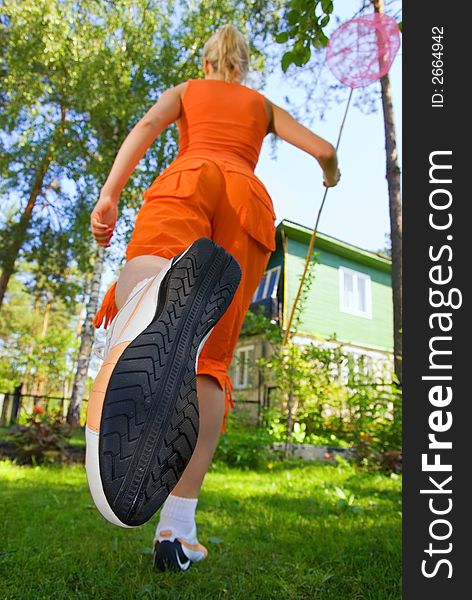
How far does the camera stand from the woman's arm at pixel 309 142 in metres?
1.81

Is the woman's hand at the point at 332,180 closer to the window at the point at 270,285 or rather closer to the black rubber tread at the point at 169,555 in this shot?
the black rubber tread at the point at 169,555

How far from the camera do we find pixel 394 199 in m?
7.13

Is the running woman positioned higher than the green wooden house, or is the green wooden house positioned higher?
the green wooden house

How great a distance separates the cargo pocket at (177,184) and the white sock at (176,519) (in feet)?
3.05

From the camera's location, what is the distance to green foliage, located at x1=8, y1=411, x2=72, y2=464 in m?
4.98

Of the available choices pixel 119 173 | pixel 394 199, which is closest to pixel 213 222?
pixel 119 173

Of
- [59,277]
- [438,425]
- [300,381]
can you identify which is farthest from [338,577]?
[59,277]

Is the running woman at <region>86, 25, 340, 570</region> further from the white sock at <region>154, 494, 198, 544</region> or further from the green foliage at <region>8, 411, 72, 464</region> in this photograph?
the green foliage at <region>8, 411, 72, 464</region>

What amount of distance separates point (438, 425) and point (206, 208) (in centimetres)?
94

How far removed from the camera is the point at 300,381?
8.03 metres

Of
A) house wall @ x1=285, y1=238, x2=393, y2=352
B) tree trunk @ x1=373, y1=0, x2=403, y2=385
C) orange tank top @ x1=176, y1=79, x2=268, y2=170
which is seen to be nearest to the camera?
orange tank top @ x1=176, y1=79, x2=268, y2=170

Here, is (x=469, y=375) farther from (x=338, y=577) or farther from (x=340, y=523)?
(x=340, y=523)

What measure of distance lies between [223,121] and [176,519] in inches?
52.1

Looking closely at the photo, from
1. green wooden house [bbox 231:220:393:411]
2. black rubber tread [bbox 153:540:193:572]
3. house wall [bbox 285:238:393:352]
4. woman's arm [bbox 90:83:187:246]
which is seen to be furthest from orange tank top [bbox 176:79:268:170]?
house wall [bbox 285:238:393:352]
